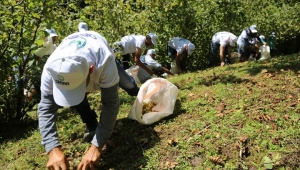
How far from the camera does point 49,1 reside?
13.6 feet

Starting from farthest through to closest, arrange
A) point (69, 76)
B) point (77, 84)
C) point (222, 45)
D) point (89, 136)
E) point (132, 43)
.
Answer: point (222, 45) < point (132, 43) < point (89, 136) < point (77, 84) < point (69, 76)

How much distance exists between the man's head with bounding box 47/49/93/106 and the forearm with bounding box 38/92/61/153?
293 mm

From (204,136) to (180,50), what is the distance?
4.92m

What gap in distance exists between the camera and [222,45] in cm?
839

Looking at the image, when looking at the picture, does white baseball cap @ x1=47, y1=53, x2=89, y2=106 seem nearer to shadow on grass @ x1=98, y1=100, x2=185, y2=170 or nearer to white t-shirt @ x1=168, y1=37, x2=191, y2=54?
shadow on grass @ x1=98, y1=100, x2=185, y2=170

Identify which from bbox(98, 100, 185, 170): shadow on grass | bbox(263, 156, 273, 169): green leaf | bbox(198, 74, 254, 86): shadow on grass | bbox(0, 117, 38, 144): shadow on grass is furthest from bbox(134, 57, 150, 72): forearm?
bbox(263, 156, 273, 169): green leaf

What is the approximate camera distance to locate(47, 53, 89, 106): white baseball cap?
7.31 feet

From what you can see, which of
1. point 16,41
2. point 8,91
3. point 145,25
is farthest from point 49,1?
point 145,25

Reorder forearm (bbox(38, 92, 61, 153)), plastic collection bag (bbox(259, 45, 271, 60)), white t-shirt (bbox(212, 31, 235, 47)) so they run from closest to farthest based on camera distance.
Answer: forearm (bbox(38, 92, 61, 153)) < white t-shirt (bbox(212, 31, 235, 47)) < plastic collection bag (bbox(259, 45, 271, 60))

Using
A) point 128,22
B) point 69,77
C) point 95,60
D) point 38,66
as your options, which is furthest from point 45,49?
point 128,22

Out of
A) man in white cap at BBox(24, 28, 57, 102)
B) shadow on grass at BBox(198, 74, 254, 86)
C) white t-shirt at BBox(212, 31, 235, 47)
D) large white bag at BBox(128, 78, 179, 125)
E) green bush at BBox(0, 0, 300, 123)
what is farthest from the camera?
white t-shirt at BBox(212, 31, 235, 47)

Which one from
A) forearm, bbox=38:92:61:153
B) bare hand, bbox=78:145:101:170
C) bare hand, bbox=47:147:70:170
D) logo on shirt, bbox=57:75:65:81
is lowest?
bare hand, bbox=78:145:101:170

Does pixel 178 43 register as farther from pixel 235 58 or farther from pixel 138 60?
pixel 235 58

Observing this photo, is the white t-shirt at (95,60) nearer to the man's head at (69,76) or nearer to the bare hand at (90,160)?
the man's head at (69,76)
